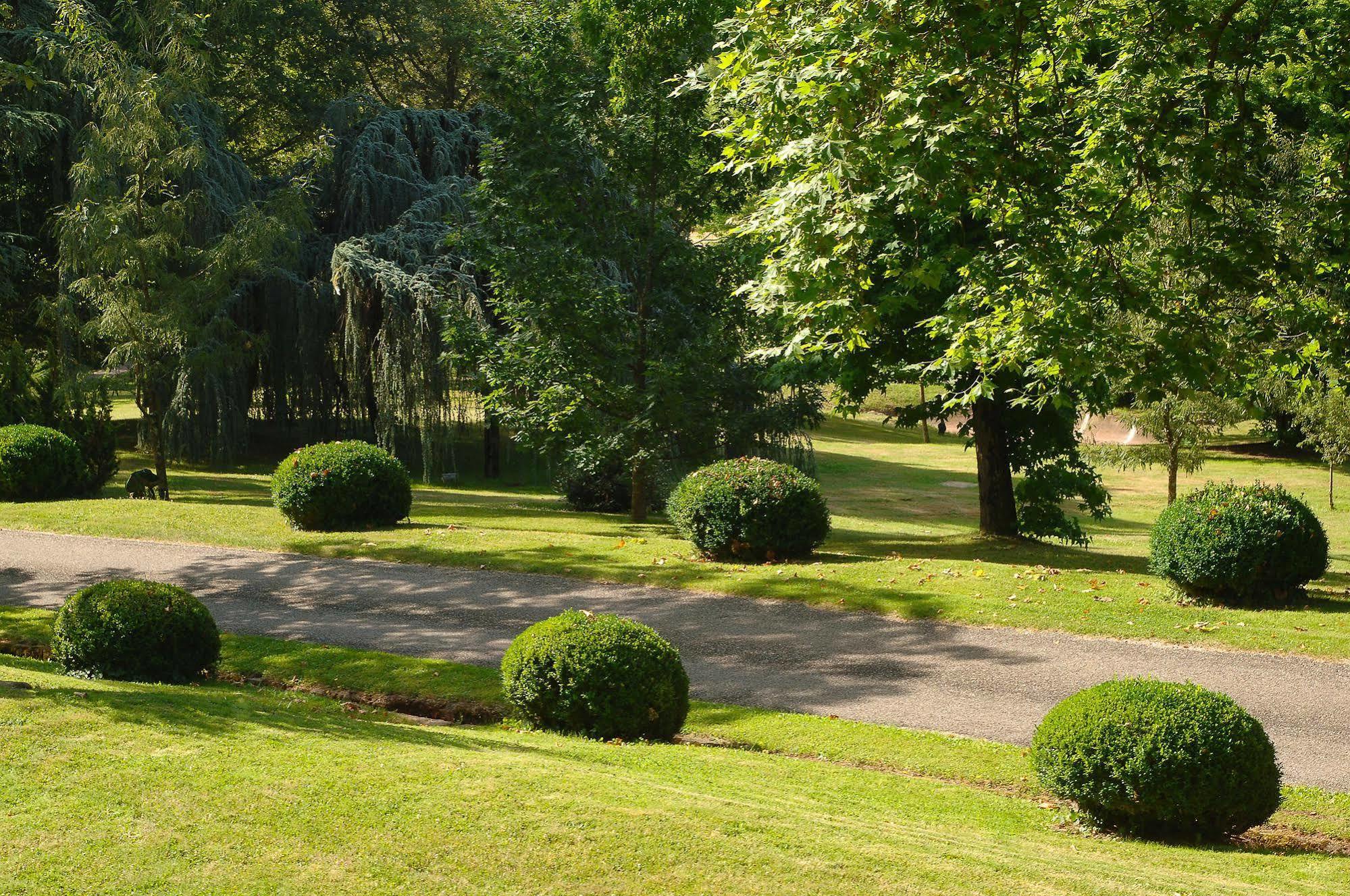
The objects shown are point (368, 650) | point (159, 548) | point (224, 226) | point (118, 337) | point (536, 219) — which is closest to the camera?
point (368, 650)

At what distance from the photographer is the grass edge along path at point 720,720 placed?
8.24 m

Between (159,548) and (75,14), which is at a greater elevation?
(75,14)

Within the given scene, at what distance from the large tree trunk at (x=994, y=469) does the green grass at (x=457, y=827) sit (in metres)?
12.4

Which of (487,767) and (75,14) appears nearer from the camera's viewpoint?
(487,767)

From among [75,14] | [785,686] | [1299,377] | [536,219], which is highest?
[75,14]

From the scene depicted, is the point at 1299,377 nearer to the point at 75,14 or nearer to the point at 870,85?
the point at 870,85

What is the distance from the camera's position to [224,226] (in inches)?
1074

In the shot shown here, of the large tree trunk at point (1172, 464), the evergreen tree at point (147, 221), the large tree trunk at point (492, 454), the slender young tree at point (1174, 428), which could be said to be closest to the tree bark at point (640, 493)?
the evergreen tree at point (147, 221)

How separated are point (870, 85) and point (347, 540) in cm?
1121

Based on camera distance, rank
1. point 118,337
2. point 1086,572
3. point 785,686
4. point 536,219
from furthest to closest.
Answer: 1. point 118,337
2. point 536,219
3. point 1086,572
4. point 785,686

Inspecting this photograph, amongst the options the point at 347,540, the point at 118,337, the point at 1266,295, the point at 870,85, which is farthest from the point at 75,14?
the point at 1266,295

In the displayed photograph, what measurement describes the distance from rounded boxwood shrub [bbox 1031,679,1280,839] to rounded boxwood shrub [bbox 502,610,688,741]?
9.36ft

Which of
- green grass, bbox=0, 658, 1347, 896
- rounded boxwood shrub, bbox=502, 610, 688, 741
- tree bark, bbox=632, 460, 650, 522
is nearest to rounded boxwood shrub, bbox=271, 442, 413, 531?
tree bark, bbox=632, 460, 650, 522

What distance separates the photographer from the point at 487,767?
6.77m
